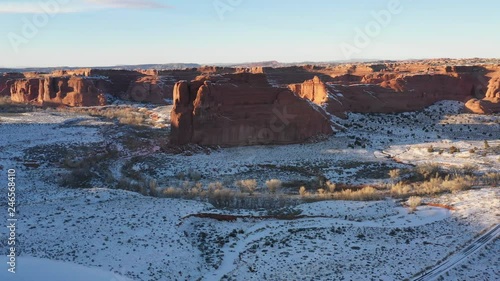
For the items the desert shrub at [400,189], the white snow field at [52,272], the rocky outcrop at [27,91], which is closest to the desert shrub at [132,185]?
the white snow field at [52,272]

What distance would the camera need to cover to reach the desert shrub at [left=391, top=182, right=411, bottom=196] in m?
21.9

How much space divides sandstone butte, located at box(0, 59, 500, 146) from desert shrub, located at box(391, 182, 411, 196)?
1142cm

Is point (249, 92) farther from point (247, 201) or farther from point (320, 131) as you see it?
point (247, 201)

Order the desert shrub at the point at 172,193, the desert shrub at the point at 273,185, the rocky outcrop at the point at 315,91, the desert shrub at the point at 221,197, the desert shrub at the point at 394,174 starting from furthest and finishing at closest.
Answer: the rocky outcrop at the point at 315,91
the desert shrub at the point at 394,174
the desert shrub at the point at 273,185
the desert shrub at the point at 172,193
the desert shrub at the point at 221,197

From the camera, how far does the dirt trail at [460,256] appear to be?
43.8ft

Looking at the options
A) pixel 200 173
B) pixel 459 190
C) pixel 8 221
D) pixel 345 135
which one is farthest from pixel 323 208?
pixel 345 135

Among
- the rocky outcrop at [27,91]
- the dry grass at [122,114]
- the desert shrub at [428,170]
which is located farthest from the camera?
the rocky outcrop at [27,91]

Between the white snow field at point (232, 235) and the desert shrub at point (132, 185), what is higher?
the white snow field at point (232, 235)

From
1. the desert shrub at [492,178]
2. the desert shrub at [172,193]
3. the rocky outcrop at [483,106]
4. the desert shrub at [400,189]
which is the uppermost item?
the rocky outcrop at [483,106]

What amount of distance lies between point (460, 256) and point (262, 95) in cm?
2082

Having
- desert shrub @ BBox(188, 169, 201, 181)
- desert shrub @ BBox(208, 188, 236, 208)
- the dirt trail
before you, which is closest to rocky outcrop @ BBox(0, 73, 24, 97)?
desert shrub @ BBox(188, 169, 201, 181)

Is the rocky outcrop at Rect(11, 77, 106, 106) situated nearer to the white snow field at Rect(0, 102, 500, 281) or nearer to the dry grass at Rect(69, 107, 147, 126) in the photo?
the dry grass at Rect(69, 107, 147, 126)

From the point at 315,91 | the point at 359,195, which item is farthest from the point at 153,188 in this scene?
the point at 315,91

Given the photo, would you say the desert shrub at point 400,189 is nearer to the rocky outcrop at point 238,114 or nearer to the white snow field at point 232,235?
the white snow field at point 232,235
